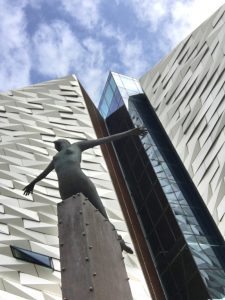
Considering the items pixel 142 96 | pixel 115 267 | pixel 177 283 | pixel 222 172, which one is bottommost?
pixel 115 267

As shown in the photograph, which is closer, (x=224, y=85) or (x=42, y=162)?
(x=42, y=162)

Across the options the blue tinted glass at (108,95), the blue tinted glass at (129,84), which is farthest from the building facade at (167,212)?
the blue tinted glass at (129,84)

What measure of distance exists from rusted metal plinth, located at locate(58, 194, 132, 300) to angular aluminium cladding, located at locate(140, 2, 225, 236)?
589 inches

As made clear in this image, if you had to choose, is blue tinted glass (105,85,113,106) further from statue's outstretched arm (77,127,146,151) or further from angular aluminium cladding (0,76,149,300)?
statue's outstretched arm (77,127,146,151)

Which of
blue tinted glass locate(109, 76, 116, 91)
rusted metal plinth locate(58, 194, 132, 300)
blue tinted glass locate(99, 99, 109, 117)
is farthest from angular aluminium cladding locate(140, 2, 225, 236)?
rusted metal plinth locate(58, 194, 132, 300)

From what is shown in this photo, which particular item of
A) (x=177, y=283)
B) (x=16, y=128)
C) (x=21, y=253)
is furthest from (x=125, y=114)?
(x=21, y=253)

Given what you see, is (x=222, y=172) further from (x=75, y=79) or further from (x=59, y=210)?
(x=59, y=210)

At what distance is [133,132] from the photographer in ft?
18.2

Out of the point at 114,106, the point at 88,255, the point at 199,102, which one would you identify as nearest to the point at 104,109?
the point at 114,106

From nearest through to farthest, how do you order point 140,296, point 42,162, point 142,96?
point 140,296
point 42,162
point 142,96

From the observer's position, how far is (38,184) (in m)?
17.5

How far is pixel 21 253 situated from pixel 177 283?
721 centimetres

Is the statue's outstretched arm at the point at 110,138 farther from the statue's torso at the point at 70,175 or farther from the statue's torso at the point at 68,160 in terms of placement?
the statue's torso at the point at 70,175

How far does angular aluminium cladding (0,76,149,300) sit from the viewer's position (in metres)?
12.7
